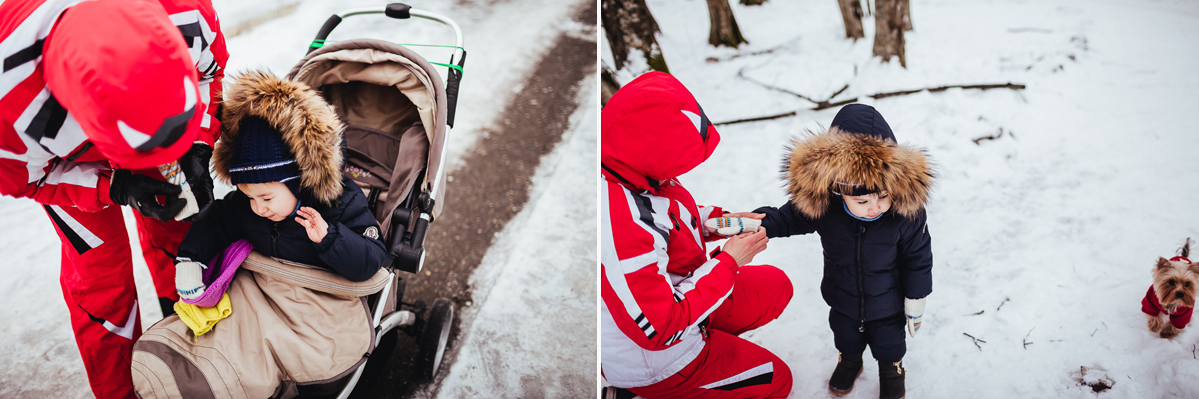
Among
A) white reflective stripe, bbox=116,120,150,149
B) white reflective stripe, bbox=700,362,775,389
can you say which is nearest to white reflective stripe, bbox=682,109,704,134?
white reflective stripe, bbox=700,362,775,389

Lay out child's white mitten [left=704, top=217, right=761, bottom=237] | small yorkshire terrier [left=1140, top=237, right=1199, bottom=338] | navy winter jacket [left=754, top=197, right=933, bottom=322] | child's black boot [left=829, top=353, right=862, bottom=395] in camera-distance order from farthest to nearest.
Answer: child's black boot [left=829, top=353, right=862, bottom=395]
child's white mitten [left=704, top=217, right=761, bottom=237]
small yorkshire terrier [left=1140, top=237, right=1199, bottom=338]
navy winter jacket [left=754, top=197, right=933, bottom=322]

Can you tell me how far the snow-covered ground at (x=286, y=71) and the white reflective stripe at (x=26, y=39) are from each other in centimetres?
54

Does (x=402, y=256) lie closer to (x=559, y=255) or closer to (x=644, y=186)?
(x=644, y=186)

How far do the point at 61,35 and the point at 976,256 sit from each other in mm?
3577

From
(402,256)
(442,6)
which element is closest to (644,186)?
(402,256)

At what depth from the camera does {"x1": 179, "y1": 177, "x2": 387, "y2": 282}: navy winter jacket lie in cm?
201

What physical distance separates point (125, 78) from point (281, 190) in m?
0.59

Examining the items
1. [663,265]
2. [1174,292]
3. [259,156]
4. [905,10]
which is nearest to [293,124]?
[259,156]

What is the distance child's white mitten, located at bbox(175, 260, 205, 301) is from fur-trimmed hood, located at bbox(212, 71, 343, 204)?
299 mm

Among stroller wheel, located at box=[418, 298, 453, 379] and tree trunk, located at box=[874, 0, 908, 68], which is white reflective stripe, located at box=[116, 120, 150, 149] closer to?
stroller wheel, located at box=[418, 298, 453, 379]

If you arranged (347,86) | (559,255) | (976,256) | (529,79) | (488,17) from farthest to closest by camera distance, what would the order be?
(488,17)
(529,79)
(559,255)
(976,256)
(347,86)

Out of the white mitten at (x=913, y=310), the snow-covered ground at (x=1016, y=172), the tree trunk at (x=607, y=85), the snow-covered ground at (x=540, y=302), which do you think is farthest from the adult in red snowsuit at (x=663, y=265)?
the tree trunk at (x=607, y=85)

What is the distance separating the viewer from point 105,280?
2256 mm

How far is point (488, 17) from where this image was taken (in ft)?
19.7
